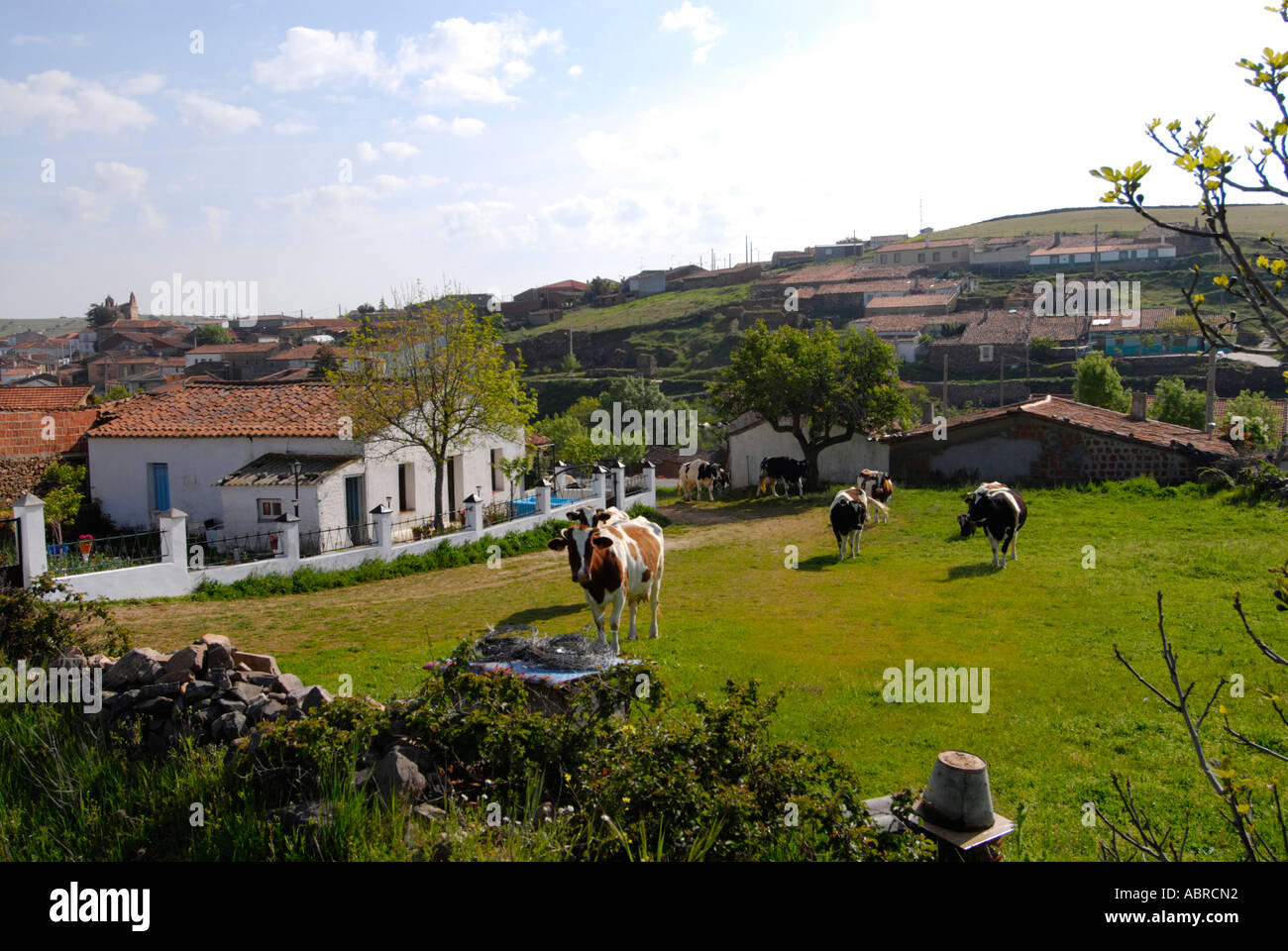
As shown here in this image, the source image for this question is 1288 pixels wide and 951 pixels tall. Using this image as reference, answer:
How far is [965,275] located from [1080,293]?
63.1ft

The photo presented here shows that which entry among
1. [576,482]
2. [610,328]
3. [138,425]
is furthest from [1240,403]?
[610,328]

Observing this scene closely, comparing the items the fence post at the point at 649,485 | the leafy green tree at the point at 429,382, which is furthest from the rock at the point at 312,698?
the fence post at the point at 649,485

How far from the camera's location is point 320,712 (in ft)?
21.5

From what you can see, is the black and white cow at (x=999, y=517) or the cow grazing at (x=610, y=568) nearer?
the cow grazing at (x=610, y=568)

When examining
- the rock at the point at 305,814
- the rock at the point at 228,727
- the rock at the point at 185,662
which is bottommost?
the rock at the point at 305,814

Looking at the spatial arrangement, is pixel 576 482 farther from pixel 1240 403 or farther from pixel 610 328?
pixel 610 328

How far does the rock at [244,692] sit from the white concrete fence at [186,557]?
572 centimetres

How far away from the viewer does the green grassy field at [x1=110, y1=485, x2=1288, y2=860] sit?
7832 millimetres

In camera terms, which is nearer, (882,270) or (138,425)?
(138,425)

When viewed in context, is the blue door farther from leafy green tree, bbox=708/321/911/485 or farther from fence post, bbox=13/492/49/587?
leafy green tree, bbox=708/321/911/485

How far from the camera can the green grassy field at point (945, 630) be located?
7.83 metres

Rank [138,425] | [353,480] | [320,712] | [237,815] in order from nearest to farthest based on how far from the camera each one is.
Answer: [237,815] < [320,712] < [353,480] < [138,425]

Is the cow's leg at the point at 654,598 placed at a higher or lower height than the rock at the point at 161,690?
lower

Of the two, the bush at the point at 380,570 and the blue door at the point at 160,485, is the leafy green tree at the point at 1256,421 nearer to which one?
the bush at the point at 380,570
